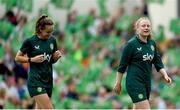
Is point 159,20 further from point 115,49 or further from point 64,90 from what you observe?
point 64,90

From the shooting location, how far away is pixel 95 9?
69.4 ft

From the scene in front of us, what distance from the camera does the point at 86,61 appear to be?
65.5ft

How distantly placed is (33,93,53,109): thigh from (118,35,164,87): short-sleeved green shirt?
1.20 meters

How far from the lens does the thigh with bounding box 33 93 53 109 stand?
1220 cm

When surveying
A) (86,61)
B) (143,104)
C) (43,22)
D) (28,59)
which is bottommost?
(86,61)

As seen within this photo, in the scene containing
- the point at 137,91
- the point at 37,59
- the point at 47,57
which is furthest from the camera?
the point at 47,57

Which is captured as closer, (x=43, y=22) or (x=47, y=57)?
(x=43, y=22)

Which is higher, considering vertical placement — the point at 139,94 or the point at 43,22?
the point at 43,22

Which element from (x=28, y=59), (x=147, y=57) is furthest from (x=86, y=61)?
(x=28, y=59)

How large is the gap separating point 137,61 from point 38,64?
5.04ft

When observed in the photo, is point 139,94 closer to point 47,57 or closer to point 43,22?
point 47,57

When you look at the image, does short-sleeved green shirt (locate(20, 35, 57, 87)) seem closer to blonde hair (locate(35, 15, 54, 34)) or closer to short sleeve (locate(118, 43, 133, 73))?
blonde hair (locate(35, 15, 54, 34))

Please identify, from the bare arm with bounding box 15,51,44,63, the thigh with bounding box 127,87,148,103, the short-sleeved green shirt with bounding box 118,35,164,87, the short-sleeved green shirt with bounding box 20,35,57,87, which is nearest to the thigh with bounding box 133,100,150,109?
the thigh with bounding box 127,87,148,103

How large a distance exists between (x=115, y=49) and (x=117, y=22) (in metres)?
1.00
